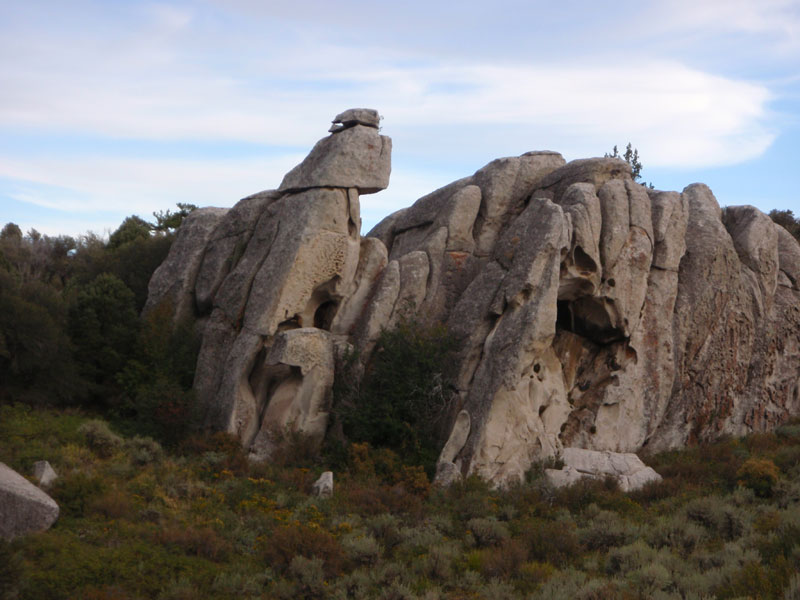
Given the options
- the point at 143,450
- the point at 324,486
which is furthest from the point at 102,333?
the point at 324,486

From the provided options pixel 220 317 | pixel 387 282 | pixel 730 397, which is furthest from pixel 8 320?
pixel 730 397

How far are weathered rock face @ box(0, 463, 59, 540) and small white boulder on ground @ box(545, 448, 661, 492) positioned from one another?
12033 millimetres

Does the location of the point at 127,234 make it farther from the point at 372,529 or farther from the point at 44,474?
the point at 372,529

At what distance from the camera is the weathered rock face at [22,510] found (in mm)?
15820

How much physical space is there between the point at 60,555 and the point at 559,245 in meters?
15.0

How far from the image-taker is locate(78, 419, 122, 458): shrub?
72.3 ft

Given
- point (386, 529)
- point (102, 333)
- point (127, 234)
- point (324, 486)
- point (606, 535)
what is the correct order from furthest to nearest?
point (127, 234), point (102, 333), point (324, 486), point (386, 529), point (606, 535)

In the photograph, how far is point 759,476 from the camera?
1959 cm

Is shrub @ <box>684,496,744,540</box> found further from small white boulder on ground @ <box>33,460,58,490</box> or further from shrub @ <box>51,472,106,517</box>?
small white boulder on ground @ <box>33,460,58,490</box>

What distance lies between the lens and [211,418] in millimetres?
25109

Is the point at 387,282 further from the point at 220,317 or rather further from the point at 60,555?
the point at 60,555

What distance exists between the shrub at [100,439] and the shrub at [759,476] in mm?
16465

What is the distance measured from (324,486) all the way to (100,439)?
21.6 feet

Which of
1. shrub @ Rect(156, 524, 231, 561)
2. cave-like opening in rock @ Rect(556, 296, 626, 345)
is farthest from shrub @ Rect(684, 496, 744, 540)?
shrub @ Rect(156, 524, 231, 561)
